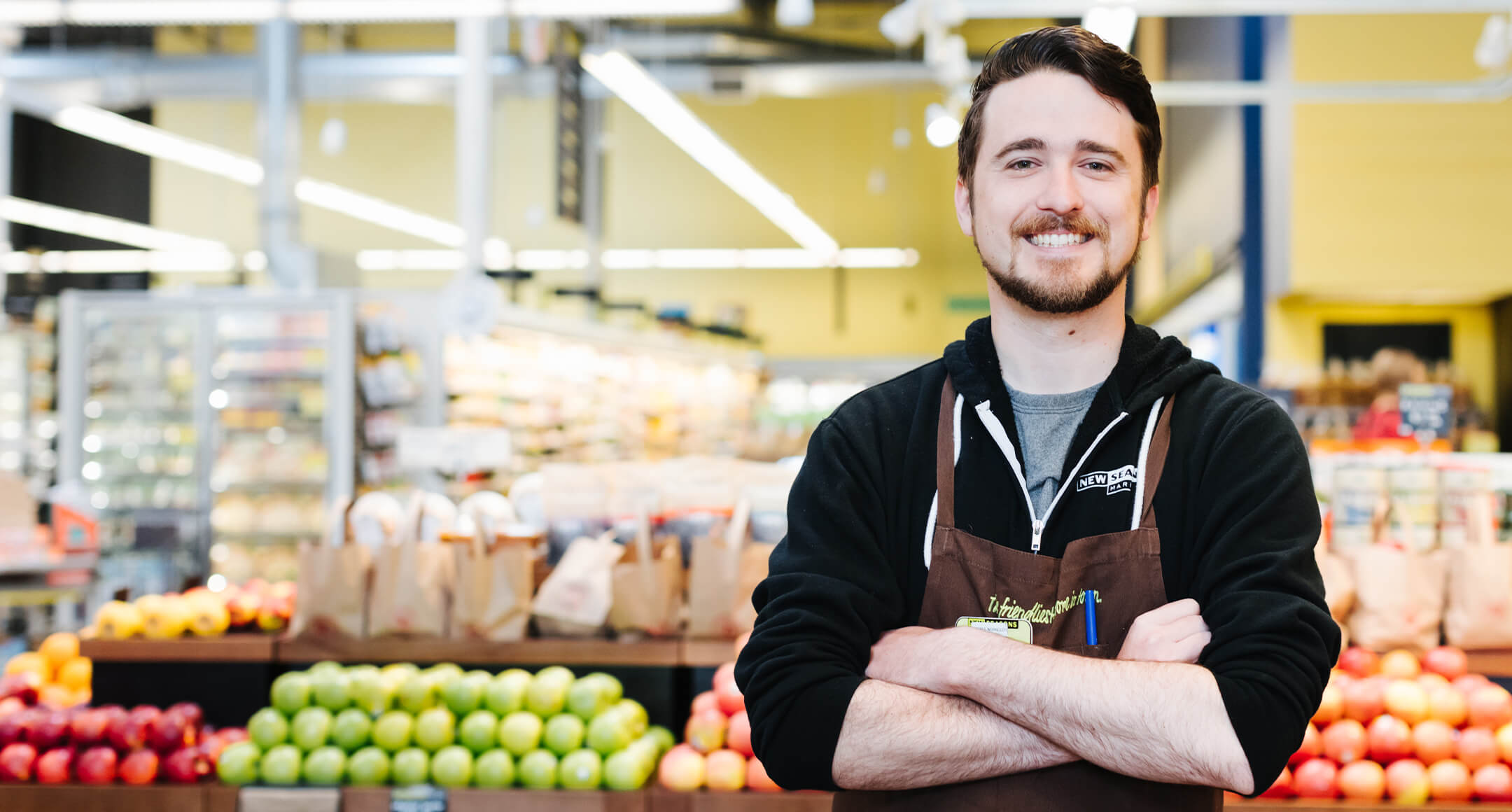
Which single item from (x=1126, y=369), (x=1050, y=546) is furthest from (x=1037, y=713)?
(x=1126, y=369)

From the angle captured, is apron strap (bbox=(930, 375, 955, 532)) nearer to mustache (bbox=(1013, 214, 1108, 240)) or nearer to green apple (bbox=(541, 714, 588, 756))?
mustache (bbox=(1013, 214, 1108, 240))

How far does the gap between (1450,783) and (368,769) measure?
2697 mm

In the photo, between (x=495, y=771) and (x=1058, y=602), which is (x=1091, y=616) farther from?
(x=495, y=771)

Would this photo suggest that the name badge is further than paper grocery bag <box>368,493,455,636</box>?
No

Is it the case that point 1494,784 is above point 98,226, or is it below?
below

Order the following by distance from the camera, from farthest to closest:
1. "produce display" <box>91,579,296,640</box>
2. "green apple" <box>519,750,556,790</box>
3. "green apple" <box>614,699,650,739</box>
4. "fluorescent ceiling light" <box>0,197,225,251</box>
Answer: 1. "fluorescent ceiling light" <box>0,197,225,251</box>
2. "produce display" <box>91,579,296,640</box>
3. "green apple" <box>614,699,650,739</box>
4. "green apple" <box>519,750,556,790</box>

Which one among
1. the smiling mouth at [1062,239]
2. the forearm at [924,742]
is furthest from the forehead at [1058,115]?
the forearm at [924,742]

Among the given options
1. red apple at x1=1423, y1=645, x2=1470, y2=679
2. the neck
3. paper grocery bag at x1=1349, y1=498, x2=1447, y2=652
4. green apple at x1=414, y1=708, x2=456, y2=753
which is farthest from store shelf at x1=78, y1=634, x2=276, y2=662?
red apple at x1=1423, y1=645, x2=1470, y2=679

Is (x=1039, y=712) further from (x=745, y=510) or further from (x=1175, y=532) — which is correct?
(x=745, y=510)

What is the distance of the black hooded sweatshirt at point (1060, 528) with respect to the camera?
4.28ft

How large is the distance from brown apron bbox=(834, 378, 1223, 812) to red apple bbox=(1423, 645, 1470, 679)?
77.5 inches

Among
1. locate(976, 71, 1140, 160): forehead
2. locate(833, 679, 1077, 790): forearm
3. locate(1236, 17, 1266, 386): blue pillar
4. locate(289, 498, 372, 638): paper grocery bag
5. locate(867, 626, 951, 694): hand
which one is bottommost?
locate(289, 498, 372, 638): paper grocery bag

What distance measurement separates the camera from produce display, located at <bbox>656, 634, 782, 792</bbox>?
302cm

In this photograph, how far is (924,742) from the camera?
135cm
